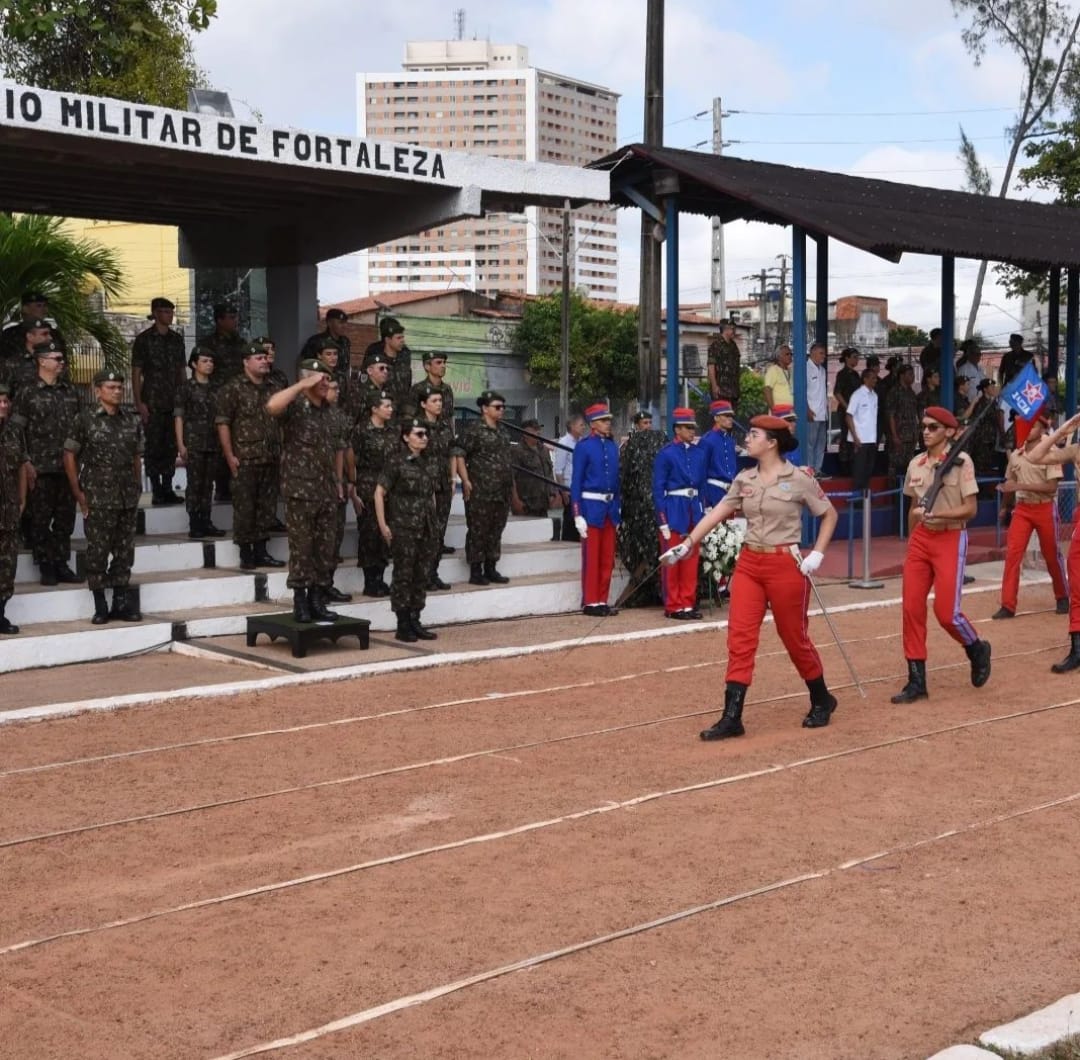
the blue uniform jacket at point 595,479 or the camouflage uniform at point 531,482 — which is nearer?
the blue uniform jacket at point 595,479

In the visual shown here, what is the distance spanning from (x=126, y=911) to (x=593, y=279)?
622 feet

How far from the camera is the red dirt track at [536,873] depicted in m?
5.20

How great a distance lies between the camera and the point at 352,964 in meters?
5.69

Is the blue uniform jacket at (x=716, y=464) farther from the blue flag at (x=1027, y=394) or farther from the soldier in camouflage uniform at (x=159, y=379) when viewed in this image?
the soldier in camouflage uniform at (x=159, y=379)

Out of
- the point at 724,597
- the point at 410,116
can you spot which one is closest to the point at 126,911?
the point at 724,597

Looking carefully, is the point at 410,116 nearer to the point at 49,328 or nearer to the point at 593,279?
the point at 593,279

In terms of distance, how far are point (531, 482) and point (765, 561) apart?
10463 millimetres

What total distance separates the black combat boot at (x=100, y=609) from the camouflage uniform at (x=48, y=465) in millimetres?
730

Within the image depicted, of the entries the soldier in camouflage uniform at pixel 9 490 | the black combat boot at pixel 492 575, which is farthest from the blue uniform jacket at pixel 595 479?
the soldier in camouflage uniform at pixel 9 490

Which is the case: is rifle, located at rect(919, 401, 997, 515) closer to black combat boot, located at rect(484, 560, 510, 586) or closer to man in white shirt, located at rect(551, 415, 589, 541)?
black combat boot, located at rect(484, 560, 510, 586)

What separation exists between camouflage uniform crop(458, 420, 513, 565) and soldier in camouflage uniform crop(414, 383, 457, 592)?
1.39ft

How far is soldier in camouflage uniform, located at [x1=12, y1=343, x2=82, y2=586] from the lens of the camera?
12.8 meters

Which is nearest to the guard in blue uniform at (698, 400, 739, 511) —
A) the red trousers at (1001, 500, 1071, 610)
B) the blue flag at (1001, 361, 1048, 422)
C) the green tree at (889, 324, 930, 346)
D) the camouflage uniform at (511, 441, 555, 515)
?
the blue flag at (1001, 361, 1048, 422)

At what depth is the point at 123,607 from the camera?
12547mm
